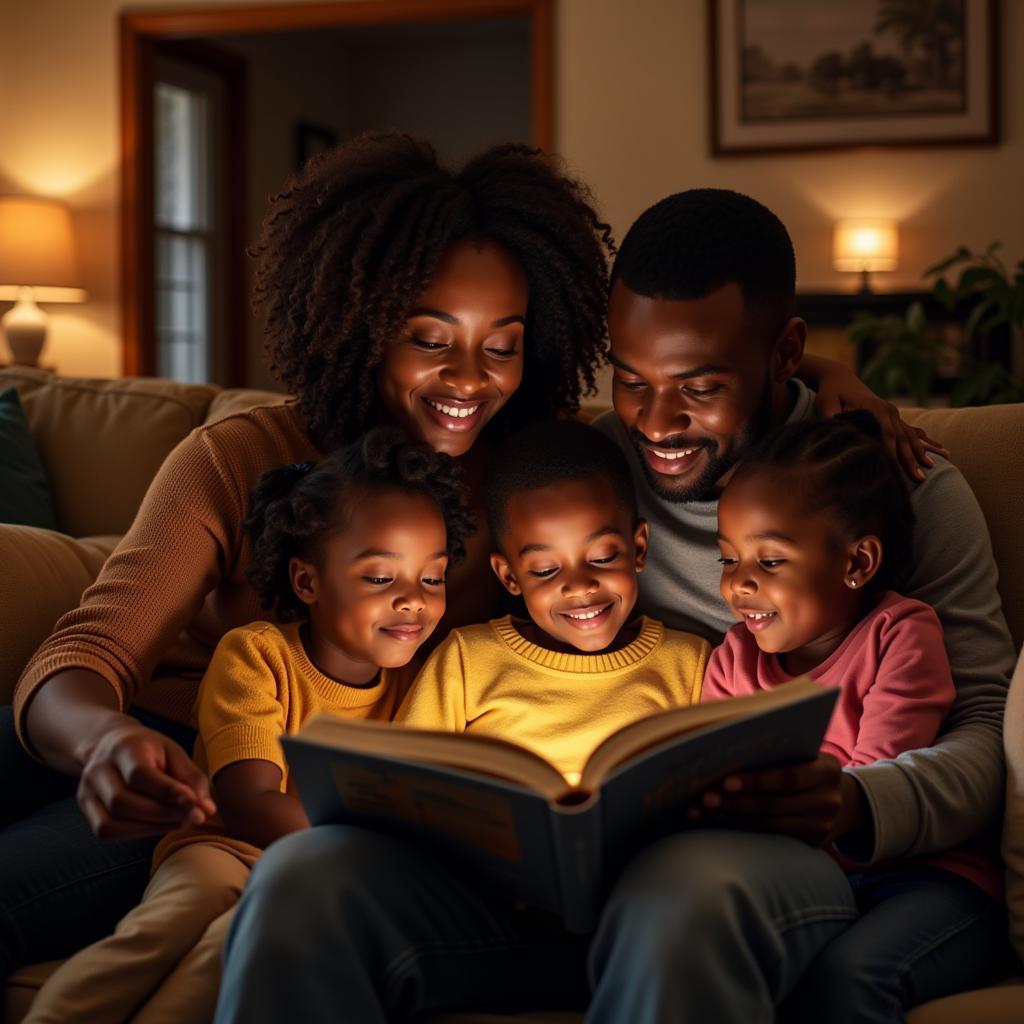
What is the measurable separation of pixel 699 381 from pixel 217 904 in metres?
0.80

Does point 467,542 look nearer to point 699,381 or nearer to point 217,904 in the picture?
point 699,381

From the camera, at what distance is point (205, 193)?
264 inches

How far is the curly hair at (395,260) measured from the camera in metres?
1.75

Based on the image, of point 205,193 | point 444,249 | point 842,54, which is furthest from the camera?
point 205,193

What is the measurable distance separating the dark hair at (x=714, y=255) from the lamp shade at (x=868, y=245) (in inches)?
138

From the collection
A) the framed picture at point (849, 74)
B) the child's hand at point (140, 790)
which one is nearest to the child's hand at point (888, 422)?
the child's hand at point (140, 790)

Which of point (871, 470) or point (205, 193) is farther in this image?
point (205, 193)

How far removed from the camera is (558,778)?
1.08 m

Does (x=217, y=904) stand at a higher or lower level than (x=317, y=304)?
lower

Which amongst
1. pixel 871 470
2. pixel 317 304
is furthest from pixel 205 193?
pixel 871 470

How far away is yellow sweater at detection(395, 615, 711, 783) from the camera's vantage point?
164cm

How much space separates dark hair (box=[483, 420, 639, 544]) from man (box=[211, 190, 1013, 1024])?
0.07 metres

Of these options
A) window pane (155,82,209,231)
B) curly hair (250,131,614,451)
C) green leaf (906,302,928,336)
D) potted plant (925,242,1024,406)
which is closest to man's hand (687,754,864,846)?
curly hair (250,131,614,451)

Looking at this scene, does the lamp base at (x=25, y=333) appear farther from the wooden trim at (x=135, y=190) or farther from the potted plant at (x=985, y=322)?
the potted plant at (x=985, y=322)
